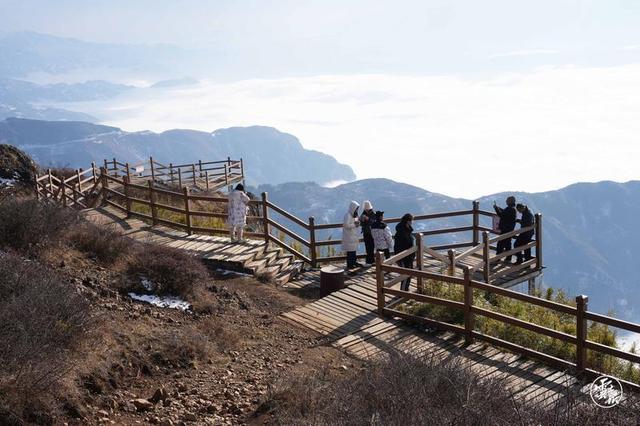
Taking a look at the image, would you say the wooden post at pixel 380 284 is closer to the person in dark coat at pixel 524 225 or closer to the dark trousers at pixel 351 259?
the dark trousers at pixel 351 259

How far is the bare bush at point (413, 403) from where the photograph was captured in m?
4.92

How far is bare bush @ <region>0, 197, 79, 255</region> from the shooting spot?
1027 centimetres

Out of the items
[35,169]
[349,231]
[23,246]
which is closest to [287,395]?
[23,246]

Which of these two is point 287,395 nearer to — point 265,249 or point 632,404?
point 632,404

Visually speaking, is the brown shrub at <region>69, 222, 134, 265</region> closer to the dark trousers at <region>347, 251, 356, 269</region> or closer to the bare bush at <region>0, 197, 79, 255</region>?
the bare bush at <region>0, 197, 79, 255</region>

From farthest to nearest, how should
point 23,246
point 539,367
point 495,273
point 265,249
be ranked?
point 265,249 → point 495,273 → point 23,246 → point 539,367

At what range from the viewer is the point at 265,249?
14492 millimetres

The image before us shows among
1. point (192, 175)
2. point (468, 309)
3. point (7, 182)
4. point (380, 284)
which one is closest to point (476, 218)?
point (380, 284)

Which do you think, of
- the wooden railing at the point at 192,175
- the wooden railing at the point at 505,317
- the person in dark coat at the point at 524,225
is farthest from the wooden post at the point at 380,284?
the wooden railing at the point at 192,175

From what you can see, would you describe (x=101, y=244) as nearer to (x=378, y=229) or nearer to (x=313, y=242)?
(x=313, y=242)

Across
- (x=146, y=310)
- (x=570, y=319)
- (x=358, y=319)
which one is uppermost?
(x=146, y=310)

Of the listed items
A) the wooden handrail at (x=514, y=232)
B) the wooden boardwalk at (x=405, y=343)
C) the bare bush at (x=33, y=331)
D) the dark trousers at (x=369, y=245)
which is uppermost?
the bare bush at (x=33, y=331)

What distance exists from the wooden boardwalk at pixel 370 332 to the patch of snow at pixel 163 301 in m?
1.88

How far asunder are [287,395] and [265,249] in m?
7.92
